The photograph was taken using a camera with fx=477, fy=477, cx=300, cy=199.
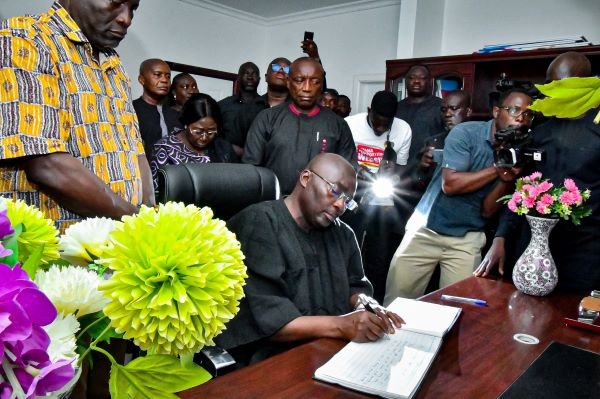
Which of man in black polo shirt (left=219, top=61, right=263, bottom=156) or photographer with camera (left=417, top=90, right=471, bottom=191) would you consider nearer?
photographer with camera (left=417, top=90, right=471, bottom=191)

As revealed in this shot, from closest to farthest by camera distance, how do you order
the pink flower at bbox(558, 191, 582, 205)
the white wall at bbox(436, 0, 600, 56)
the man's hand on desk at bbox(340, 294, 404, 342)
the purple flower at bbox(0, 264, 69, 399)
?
the purple flower at bbox(0, 264, 69, 399)
the man's hand on desk at bbox(340, 294, 404, 342)
the pink flower at bbox(558, 191, 582, 205)
the white wall at bbox(436, 0, 600, 56)

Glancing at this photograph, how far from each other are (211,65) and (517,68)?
3665mm

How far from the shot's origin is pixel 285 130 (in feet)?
8.48

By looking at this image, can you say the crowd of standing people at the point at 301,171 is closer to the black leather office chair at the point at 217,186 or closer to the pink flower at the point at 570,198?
the black leather office chair at the point at 217,186

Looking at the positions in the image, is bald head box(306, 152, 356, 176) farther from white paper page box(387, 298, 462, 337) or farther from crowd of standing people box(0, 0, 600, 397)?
white paper page box(387, 298, 462, 337)

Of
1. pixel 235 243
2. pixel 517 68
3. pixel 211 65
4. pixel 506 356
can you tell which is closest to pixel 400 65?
pixel 517 68

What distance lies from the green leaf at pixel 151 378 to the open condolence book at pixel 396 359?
590 mm

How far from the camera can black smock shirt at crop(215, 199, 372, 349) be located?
1.27m

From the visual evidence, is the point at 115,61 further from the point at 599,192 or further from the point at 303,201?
the point at 599,192

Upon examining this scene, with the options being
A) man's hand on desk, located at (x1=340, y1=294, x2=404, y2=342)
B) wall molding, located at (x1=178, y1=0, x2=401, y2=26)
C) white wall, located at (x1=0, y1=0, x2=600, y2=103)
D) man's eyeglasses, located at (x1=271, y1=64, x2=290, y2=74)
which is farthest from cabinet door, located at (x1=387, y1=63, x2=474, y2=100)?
man's hand on desk, located at (x1=340, y1=294, x2=404, y2=342)

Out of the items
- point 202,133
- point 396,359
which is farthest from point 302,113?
point 396,359

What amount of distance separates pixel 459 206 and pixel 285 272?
3.72ft

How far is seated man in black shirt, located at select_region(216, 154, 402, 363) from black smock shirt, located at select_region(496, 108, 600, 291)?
780 millimetres

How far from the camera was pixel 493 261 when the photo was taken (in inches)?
72.4
